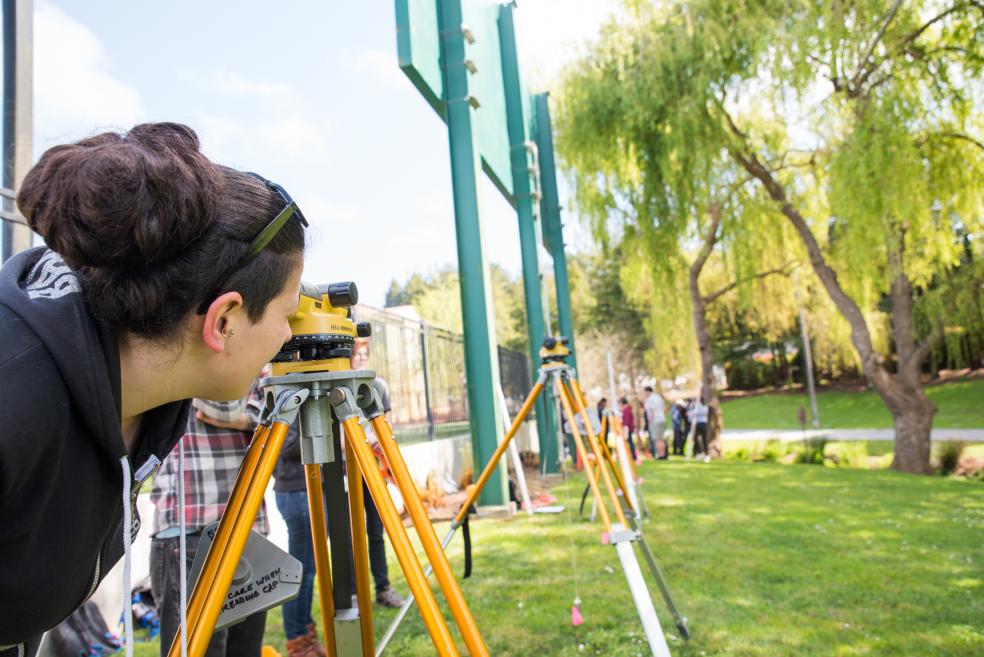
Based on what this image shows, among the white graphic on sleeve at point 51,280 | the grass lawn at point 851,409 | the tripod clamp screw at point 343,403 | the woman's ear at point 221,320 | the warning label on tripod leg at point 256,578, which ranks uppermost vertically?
the white graphic on sleeve at point 51,280

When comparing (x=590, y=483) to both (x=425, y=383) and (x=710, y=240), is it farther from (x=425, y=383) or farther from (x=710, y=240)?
(x=710, y=240)

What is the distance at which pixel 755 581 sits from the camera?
13.4 ft

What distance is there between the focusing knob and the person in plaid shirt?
93cm

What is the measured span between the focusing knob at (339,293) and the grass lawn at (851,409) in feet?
85.2

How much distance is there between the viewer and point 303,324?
137 cm

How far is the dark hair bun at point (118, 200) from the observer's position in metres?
0.79

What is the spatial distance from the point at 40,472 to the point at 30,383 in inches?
4.7

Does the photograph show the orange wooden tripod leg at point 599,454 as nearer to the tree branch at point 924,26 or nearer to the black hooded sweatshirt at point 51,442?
the black hooded sweatshirt at point 51,442

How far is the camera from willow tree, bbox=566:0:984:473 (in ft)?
30.3

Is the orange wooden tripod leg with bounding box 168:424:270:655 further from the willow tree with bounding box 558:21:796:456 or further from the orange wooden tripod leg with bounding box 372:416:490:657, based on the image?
the willow tree with bounding box 558:21:796:456

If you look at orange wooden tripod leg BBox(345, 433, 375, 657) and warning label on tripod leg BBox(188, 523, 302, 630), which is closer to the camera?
warning label on tripod leg BBox(188, 523, 302, 630)

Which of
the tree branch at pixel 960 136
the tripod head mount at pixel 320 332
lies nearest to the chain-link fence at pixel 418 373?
the tripod head mount at pixel 320 332

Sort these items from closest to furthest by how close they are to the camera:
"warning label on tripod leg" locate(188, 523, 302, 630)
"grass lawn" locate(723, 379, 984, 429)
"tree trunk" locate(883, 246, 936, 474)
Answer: "warning label on tripod leg" locate(188, 523, 302, 630)
"tree trunk" locate(883, 246, 936, 474)
"grass lawn" locate(723, 379, 984, 429)

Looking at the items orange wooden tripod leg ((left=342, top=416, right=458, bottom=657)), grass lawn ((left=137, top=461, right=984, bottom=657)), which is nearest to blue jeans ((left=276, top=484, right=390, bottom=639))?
grass lawn ((left=137, top=461, right=984, bottom=657))
